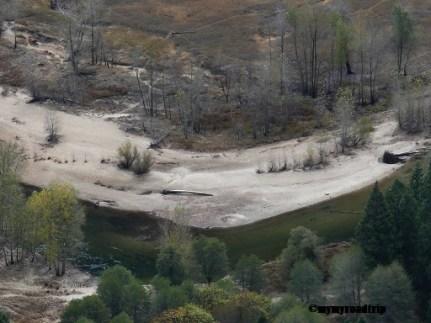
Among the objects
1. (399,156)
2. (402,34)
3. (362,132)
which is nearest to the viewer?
(399,156)

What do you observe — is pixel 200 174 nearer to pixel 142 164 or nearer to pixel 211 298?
pixel 142 164

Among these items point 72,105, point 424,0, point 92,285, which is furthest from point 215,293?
point 424,0

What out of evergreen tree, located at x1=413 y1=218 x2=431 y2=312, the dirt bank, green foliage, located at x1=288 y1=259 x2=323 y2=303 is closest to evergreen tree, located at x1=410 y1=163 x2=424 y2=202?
Answer: evergreen tree, located at x1=413 y1=218 x2=431 y2=312

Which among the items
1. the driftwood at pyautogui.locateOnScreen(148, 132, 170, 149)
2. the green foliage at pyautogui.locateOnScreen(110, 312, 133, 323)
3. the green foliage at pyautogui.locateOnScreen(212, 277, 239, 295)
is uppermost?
the driftwood at pyautogui.locateOnScreen(148, 132, 170, 149)

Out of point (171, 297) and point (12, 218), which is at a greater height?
point (12, 218)

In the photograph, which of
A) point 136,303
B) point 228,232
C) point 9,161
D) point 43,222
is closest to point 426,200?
point 228,232

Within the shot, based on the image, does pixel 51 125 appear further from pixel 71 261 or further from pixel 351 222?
pixel 351 222

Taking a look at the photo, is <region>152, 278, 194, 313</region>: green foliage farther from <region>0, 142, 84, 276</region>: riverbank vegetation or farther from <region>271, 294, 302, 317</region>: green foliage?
<region>0, 142, 84, 276</region>: riverbank vegetation
